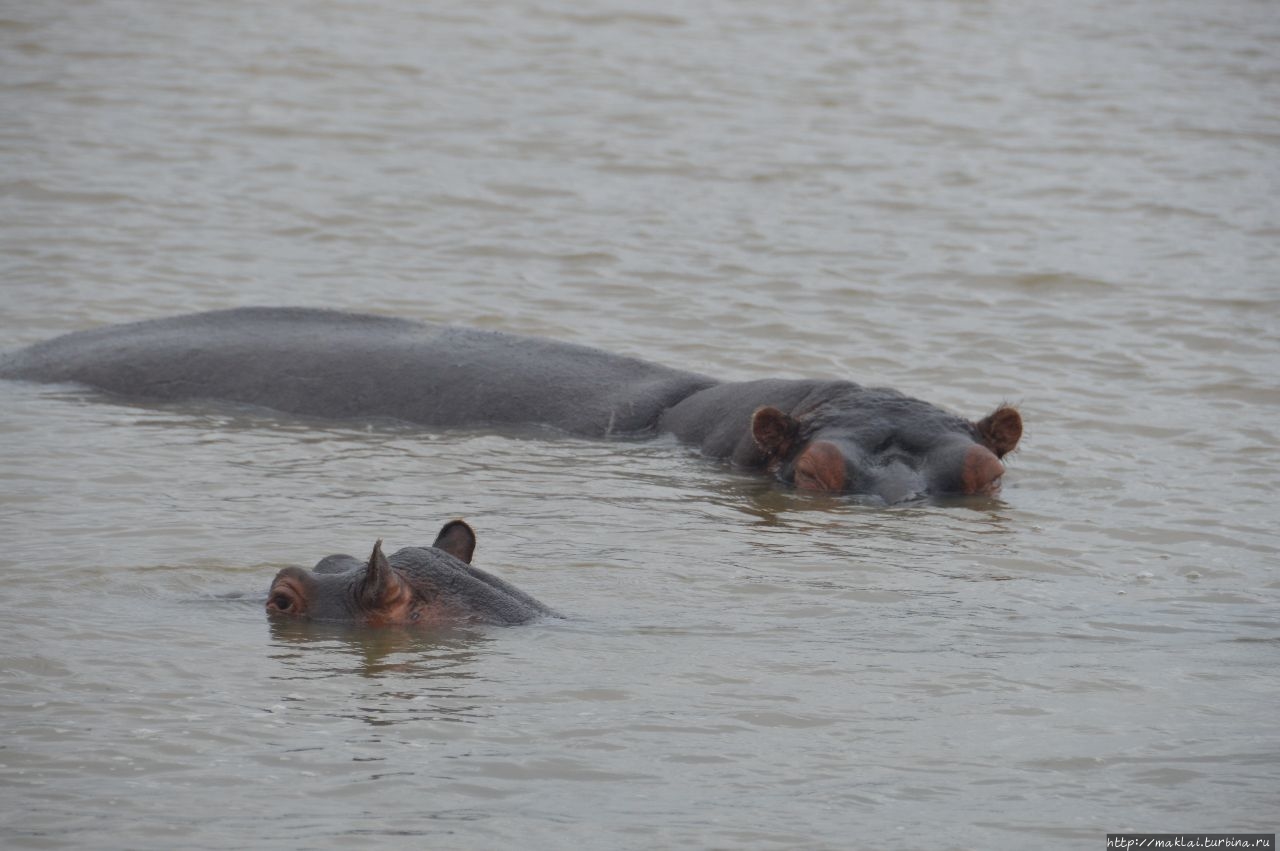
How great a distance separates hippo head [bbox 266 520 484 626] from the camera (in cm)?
604

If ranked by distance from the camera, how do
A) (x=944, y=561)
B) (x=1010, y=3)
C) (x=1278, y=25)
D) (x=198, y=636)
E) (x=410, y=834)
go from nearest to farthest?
(x=410, y=834) < (x=198, y=636) < (x=944, y=561) < (x=1278, y=25) < (x=1010, y=3)

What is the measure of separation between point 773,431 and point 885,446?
0.51 metres

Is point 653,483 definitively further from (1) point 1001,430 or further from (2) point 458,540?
(2) point 458,540

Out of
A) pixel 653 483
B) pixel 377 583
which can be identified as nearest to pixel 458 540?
pixel 377 583

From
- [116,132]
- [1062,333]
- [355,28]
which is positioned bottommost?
[1062,333]

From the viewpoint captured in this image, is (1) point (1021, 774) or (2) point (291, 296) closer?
(1) point (1021, 774)

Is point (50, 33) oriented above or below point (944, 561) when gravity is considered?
above

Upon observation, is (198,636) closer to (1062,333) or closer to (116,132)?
(1062,333)

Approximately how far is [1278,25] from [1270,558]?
18496 mm

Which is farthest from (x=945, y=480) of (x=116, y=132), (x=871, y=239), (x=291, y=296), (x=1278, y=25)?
(x=1278, y=25)

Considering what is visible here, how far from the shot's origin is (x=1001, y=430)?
29.3ft

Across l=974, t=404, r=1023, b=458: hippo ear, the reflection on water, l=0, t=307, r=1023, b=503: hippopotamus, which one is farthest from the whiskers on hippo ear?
l=974, t=404, r=1023, b=458: hippo ear

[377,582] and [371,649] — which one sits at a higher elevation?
[377,582]

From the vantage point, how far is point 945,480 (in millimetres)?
8641
